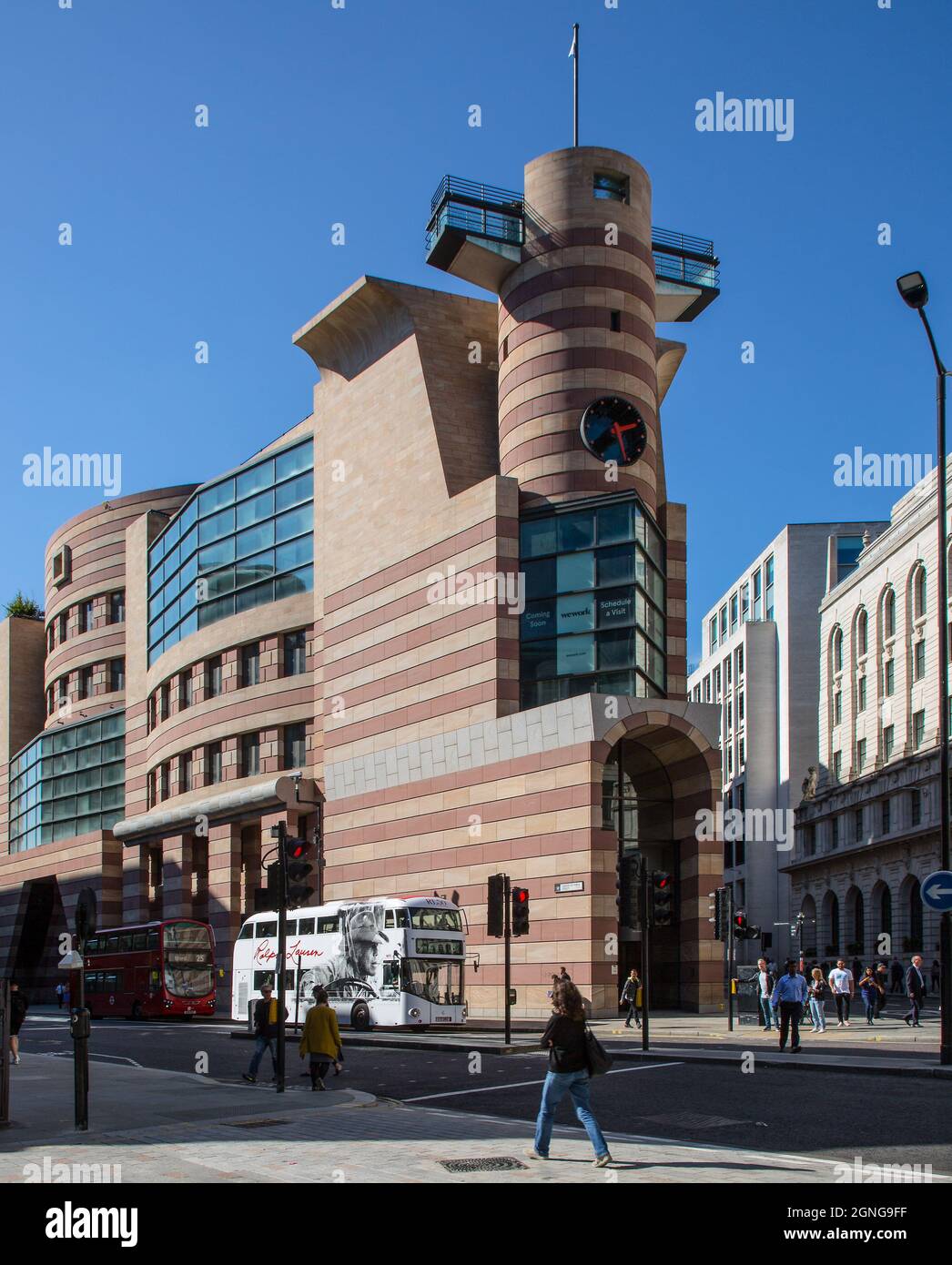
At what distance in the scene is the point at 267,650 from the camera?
62.2 m

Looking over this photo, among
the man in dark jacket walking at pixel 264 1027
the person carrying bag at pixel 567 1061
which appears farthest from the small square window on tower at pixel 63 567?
the person carrying bag at pixel 567 1061

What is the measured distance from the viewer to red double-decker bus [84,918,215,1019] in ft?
160

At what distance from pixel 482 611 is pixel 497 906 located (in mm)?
18176

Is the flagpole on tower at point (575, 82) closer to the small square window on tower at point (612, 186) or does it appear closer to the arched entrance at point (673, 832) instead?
the small square window on tower at point (612, 186)

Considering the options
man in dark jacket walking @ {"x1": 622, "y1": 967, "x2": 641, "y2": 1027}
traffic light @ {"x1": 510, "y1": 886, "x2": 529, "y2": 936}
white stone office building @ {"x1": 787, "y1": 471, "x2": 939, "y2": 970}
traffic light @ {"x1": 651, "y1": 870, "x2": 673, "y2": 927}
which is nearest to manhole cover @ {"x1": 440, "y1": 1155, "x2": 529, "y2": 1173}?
traffic light @ {"x1": 651, "y1": 870, "x2": 673, "y2": 927}

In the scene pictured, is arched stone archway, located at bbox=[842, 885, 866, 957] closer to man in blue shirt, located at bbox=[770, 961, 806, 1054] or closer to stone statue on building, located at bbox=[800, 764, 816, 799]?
stone statue on building, located at bbox=[800, 764, 816, 799]

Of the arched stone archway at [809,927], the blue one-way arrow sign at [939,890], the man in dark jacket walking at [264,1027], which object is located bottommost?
the arched stone archway at [809,927]

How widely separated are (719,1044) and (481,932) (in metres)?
17.7

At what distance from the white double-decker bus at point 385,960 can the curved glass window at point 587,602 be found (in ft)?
33.9

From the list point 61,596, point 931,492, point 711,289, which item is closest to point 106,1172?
point 711,289

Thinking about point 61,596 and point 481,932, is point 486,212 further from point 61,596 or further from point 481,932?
point 61,596

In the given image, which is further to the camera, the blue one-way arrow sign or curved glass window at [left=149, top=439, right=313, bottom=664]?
curved glass window at [left=149, top=439, right=313, bottom=664]

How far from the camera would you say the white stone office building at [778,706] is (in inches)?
3917

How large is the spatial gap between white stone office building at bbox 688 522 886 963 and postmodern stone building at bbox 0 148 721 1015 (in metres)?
44.1
